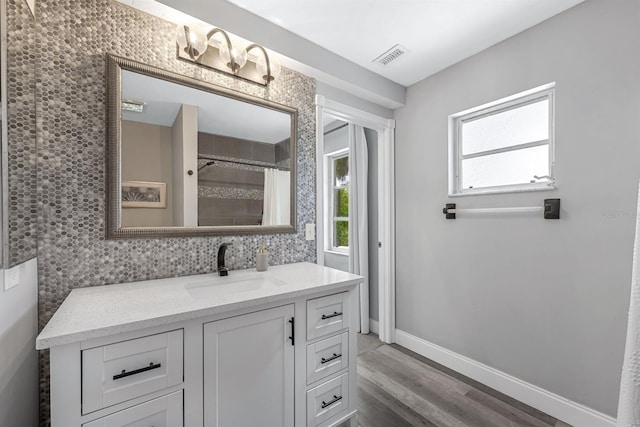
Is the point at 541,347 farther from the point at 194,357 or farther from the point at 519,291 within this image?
the point at 194,357

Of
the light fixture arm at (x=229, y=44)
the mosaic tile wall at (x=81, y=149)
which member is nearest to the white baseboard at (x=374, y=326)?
the mosaic tile wall at (x=81, y=149)

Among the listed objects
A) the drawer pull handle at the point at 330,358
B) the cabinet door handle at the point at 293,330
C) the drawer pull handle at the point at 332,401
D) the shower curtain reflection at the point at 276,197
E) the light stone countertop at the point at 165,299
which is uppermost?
the shower curtain reflection at the point at 276,197

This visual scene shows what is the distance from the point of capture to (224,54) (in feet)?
5.37

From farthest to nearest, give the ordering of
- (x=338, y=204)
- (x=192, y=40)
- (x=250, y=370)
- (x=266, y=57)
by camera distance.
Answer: (x=338, y=204)
(x=266, y=57)
(x=192, y=40)
(x=250, y=370)

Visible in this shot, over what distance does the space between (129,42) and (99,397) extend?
155 centimetres

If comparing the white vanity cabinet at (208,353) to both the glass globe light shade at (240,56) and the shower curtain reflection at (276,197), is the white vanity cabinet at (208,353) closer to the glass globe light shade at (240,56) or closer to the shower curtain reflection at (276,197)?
the shower curtain reflection at (276,197)

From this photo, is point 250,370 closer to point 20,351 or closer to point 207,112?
point 20,351

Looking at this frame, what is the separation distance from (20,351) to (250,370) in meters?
0.81

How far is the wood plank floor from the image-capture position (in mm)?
1687

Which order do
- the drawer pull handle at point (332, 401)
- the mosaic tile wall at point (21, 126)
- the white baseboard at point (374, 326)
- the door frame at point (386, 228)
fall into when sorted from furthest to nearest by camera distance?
the white baseboard at point (374, 326) < the door frame at point (386, 228) < the drawer pull handle at point (332, 401) < the mosaic tile wall at point (21, 126)

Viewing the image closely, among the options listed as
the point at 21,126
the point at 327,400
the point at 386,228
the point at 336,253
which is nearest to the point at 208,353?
the point at 327,400

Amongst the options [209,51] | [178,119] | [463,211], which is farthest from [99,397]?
[463,211]

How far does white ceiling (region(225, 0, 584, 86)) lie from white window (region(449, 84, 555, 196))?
45cm

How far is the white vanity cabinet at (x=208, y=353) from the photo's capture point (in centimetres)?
87
